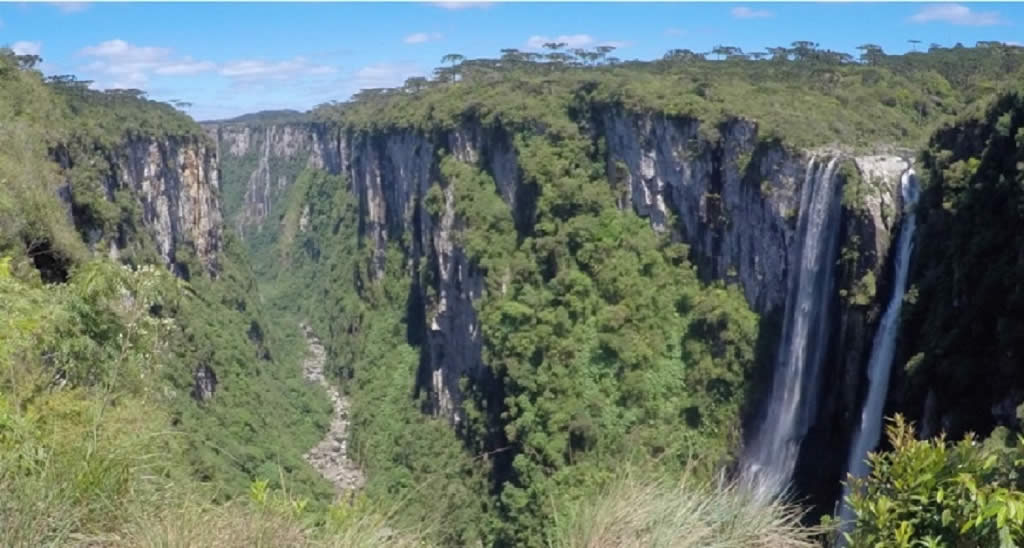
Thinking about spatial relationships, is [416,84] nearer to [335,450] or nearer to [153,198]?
[153,198]

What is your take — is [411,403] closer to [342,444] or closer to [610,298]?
[342,444]

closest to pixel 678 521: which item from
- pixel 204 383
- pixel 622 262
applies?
pixel 622 262

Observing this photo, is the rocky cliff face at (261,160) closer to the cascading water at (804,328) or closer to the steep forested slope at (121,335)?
the steep forested slope at (121,335)

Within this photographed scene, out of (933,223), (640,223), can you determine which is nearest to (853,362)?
(933,223)

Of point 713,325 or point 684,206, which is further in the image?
point 684,206

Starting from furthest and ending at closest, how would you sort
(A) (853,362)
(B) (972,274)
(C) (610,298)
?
(C) (610,298) → (A) (853,362) → (B) (972,274)

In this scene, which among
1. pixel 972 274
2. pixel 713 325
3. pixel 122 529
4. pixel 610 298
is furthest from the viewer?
pixel 610 298
